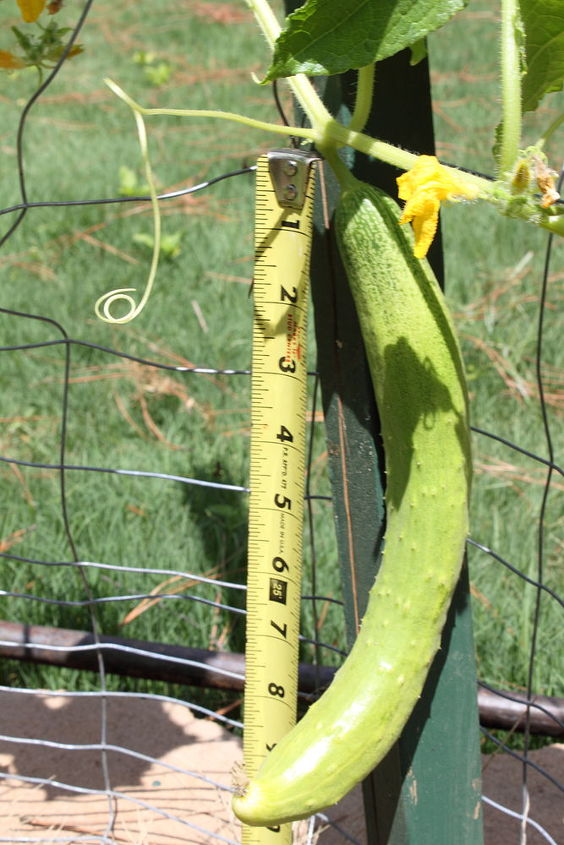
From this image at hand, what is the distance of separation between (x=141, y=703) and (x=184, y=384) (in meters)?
1.20

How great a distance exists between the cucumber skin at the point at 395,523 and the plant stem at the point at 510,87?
148mm

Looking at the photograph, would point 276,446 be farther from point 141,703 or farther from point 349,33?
point 141,703

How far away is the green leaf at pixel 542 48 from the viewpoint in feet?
3.21

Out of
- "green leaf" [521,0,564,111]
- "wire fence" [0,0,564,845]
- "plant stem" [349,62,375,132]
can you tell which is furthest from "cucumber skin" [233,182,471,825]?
"wire fence" [0,0,564,845]

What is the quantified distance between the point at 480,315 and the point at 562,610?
1.42 metres

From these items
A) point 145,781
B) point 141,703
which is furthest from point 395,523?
point 141,703

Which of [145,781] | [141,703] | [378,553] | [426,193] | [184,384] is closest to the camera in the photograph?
[426,193]

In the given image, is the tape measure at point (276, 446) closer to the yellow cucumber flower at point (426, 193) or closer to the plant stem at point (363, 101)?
the plant stem at point (363, 101)

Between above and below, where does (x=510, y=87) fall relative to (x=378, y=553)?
above

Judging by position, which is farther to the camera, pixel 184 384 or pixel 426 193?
pixel 184 384

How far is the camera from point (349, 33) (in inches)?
38.0

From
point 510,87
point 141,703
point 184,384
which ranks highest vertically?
point 184,384

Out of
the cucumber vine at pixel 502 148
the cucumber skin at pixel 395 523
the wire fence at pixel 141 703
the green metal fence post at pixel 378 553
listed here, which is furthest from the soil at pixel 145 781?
the cucumber vine at pixel 502 148

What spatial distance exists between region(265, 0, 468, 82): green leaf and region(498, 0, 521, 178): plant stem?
0.17ft
